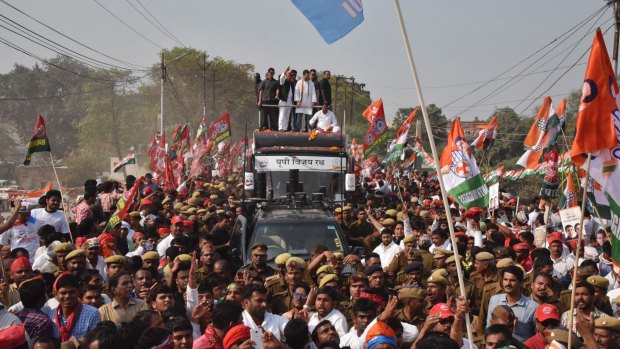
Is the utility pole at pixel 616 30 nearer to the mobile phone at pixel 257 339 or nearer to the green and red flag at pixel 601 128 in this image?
the green and red flag at pixel 601 128

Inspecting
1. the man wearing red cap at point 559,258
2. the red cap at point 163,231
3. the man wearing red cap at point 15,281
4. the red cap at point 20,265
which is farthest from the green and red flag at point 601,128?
the red cap at point 163,231

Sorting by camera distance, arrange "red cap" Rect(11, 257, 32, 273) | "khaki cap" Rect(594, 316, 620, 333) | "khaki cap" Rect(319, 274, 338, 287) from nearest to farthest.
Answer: "khaki cap" Rect(594, 316, 620, 333) < "khaki cap" Rect(319, 274, 338, 287) < "red cap" Rect(11, 257, 32, 273)

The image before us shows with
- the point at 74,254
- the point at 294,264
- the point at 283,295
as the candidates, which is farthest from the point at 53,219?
the point at 294,264

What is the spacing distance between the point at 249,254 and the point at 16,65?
76.1 meters

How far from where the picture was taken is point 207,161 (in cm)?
3042

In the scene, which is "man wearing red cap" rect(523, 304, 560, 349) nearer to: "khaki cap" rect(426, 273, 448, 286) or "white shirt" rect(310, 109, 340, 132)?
"khaki cap" rect(426, 273, 448, 286)

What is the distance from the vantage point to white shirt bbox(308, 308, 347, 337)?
21.5 feet

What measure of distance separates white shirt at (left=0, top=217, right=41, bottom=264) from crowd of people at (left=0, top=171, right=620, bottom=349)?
0.06 ft

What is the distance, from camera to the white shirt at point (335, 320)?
6.55 meters

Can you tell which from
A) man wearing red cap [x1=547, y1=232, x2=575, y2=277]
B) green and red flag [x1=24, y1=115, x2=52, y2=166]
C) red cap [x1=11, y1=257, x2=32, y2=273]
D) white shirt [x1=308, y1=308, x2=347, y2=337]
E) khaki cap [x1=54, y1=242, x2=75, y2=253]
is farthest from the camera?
green and red flag [x1=24, y1=115, x2=52, y2=166]

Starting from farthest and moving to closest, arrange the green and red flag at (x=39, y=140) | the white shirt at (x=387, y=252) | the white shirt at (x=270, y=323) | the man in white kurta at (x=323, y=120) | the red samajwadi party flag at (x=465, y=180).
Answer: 1. the man in white kurta at (x=323, y=120)
2. the green and red flag at (x=39, y=140)
3. the white shirt at (x=387, y=252)
4. the red samajwadi party flag at (x=465, y=180)
5. the white shirt at (x=270, y=323)

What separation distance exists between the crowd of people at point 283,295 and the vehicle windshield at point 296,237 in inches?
4.9

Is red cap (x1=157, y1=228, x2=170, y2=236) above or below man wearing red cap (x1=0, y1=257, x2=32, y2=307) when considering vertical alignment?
above

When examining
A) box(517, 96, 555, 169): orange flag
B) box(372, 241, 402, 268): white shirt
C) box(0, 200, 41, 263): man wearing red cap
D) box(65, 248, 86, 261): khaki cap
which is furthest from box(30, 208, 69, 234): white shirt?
box(517, 96, 555, 169): orange flag
